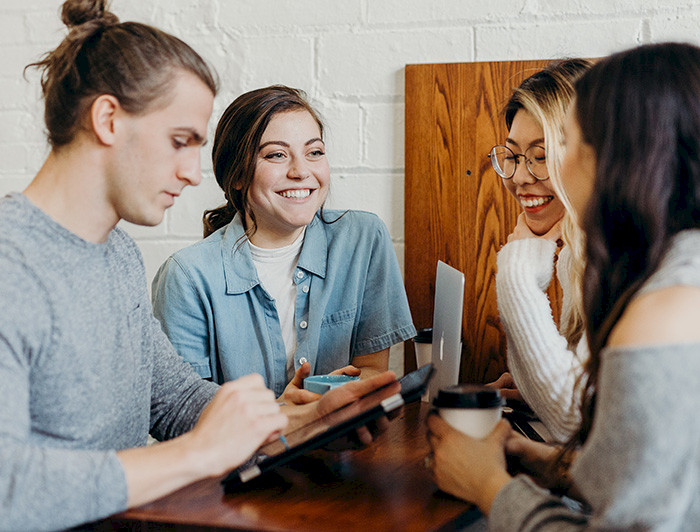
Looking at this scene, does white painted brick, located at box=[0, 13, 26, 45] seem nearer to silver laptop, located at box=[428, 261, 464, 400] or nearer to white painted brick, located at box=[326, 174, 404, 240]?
white painted brick, located at box=[326, 174, 404, 240]

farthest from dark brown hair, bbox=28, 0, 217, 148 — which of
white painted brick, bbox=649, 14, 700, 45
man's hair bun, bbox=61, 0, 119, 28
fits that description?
white painted brick, bbox=649, 14, 700, 45

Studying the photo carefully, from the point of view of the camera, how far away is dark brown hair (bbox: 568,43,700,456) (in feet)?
2.28

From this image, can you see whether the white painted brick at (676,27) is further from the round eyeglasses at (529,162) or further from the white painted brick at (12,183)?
the white painted brick at (12,183)

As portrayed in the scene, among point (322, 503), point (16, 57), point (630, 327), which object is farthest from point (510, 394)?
point (16, 57)

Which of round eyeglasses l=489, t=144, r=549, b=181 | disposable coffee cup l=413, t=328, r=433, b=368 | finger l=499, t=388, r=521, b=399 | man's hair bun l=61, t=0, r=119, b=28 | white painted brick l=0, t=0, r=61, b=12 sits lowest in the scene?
Answer: finger l=499, t=388, r=521, b=399

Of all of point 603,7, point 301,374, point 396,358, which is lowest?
point 396,358

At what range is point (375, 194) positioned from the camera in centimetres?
176

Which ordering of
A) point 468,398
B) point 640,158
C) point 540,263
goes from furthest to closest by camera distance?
point 540,263 → point 468,398 → point 640,158

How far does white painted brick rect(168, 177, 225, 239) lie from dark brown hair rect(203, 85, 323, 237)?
8.5 inches

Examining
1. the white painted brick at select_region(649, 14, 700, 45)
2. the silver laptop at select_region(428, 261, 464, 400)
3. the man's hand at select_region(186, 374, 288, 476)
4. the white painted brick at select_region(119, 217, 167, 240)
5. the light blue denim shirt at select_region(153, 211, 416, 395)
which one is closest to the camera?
the man's hand at select_region(186, 374, 288, 476)

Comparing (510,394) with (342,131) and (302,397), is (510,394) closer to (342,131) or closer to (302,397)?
(302,397)

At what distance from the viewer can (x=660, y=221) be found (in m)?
0.70

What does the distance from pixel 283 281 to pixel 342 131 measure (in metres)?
0.42

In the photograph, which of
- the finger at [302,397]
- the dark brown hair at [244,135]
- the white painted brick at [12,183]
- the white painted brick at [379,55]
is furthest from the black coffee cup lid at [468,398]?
the white painted brick at [12,183]
